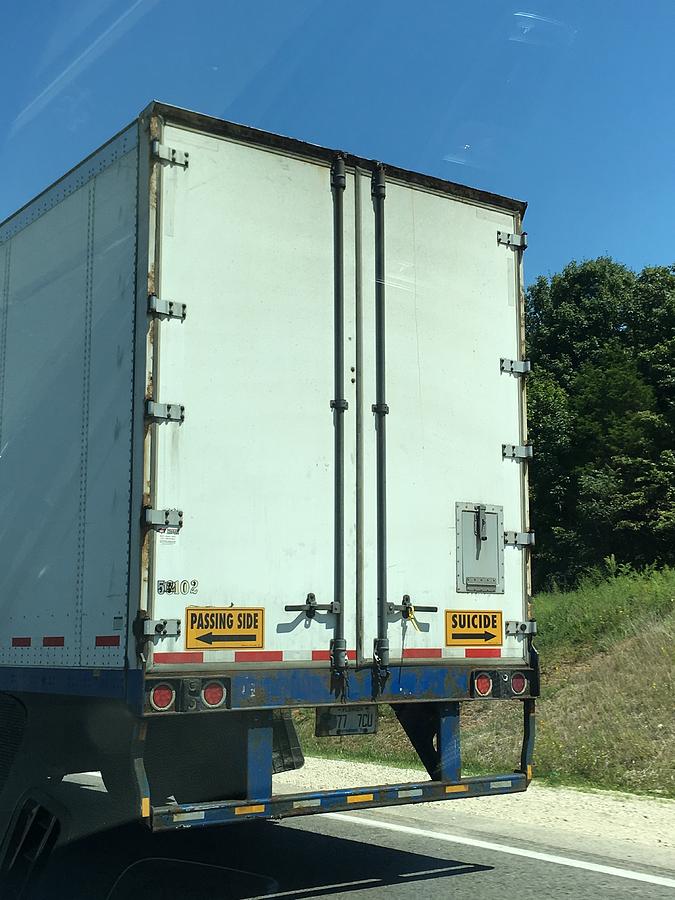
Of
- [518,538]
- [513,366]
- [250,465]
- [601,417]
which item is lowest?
[518,538]

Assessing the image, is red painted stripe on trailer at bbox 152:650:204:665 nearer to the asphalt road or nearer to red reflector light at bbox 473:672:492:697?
the asphalt road

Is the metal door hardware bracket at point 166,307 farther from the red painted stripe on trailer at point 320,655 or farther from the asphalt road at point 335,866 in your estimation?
the asphalt road at point 335,866

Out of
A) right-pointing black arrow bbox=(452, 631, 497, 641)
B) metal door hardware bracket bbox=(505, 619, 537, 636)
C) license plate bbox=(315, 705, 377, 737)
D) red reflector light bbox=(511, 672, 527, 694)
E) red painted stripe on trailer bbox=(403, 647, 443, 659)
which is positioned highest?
metal door hardware bracket bbox=(505, 619, 537, 636)

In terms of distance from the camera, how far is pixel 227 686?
627 cm

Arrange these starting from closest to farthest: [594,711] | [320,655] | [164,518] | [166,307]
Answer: [164,518] < [166,307] < [320,655] < [594,711]

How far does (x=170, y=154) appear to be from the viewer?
6598 millimetres

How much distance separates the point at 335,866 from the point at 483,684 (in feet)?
5.28

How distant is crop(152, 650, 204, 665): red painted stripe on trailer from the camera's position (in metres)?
6.08

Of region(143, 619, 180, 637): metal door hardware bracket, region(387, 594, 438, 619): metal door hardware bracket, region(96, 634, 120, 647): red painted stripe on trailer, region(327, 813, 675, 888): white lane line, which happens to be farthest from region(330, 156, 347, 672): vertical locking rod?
region(327, 813, 675, 888): white lane line

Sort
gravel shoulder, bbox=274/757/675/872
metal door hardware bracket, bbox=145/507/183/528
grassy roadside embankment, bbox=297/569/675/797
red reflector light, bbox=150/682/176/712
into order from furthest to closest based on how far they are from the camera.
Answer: grassy roadside embankment, bbox=297/569/675/797 → gravel shoulder, bbox=274/757/675/872 → metal door hardware bracket, bbox=145/507/183/528 → red reflector light, bbox=150/682/176/712

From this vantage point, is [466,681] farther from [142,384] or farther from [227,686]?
[142,384]

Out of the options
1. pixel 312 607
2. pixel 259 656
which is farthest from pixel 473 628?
pixel 259 656

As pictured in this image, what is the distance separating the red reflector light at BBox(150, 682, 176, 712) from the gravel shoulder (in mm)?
3462

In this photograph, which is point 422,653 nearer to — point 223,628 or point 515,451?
point 223,628
